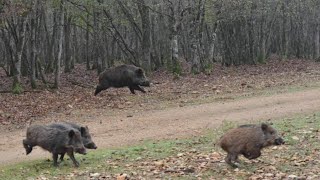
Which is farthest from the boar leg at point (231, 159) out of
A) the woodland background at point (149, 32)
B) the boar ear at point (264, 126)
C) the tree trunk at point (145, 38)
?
the tree trunk at point (145, 38)

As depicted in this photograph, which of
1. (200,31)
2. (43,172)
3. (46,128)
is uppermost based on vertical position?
(200,31)

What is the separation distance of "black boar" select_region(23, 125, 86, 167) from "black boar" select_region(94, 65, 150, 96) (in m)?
11.5

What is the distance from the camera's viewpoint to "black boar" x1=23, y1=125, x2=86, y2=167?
1080 centimetres

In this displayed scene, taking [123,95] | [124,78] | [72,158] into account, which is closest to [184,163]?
[72,158]

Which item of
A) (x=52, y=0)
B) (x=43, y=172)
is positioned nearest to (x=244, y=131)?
(x=43, y=172)

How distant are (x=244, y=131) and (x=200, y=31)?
86.3ft

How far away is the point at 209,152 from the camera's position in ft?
37.6

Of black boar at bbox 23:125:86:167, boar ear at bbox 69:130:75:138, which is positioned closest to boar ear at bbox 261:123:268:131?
black boar at bbox 23:125:86:167

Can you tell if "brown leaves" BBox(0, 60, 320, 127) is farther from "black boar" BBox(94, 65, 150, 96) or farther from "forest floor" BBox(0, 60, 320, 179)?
"black boar" BBox(94, 65, 150, 96)

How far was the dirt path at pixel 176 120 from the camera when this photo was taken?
14563 mm

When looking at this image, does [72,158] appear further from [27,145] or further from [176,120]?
[176,120]

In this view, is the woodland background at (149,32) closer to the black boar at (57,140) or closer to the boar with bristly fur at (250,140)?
the black boar at (57,140)

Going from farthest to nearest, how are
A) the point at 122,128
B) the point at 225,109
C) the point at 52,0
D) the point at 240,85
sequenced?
the point at 52,0, the point at 240,85, the point at 225,109, the point at 122,128

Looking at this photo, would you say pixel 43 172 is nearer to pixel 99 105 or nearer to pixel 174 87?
pixel 99 105
